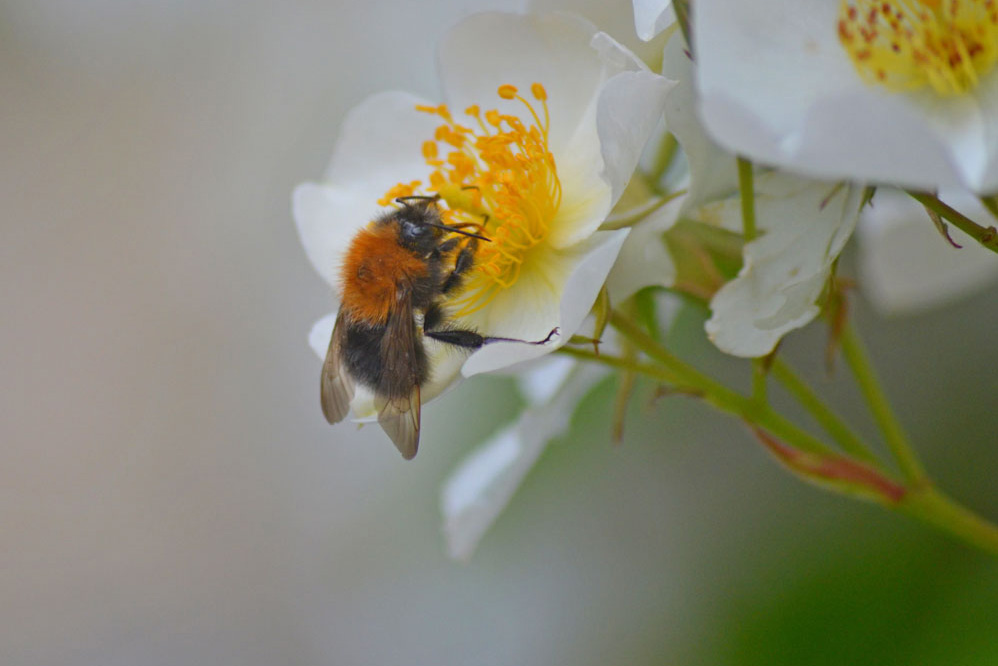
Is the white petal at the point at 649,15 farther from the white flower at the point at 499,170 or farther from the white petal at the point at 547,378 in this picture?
the white petal at the point at 547,378

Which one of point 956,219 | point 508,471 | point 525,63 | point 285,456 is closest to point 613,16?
point 525,63

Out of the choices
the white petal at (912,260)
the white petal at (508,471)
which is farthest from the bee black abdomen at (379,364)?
the white petal at (912,260)

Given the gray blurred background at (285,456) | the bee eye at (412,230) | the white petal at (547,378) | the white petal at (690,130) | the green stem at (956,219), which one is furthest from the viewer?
the gray blurred background at (285,456)

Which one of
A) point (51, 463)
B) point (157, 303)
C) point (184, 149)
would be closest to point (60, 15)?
point (184, 149)

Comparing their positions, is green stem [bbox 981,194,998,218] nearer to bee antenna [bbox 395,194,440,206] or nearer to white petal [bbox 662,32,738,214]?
white petal [bbox 662,32,738,214]

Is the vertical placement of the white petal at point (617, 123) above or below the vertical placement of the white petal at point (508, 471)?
above

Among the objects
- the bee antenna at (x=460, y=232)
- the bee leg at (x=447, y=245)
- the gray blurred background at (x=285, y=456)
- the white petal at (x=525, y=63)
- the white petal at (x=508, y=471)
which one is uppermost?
the white petal at (x=525, y=63)

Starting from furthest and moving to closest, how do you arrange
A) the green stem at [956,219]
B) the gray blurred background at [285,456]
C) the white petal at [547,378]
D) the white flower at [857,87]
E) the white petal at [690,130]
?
1. the gray blurred background at [285,456]
2. the white petal at [547,378]
3. the white petal at [690,130]
4. the green stem at [956,219]
5. the white flower at [857,87]
